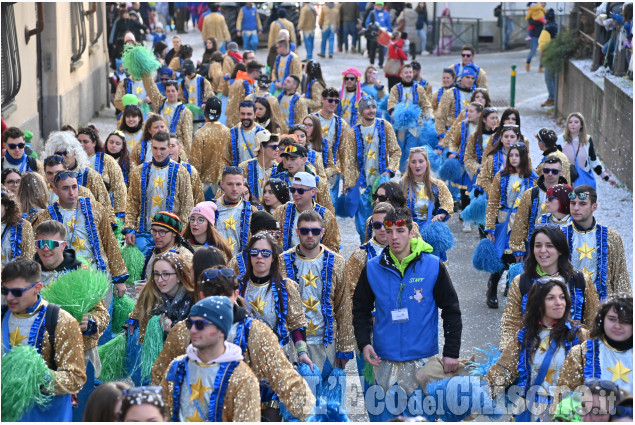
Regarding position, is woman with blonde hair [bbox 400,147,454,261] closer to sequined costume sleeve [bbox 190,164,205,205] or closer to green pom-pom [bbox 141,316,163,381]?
sequined costume sleeve [bbox 190,164,205,205]

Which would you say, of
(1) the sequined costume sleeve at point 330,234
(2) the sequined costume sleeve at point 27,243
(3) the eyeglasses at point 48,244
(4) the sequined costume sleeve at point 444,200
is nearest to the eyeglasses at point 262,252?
(3) the eyeglasses at point 48,244

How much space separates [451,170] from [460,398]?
722 centimetres

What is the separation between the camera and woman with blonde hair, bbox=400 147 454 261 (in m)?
10.2

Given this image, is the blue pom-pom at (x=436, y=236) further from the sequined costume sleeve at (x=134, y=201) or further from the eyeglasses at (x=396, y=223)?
the eyeglasses at (x=396, y=223)

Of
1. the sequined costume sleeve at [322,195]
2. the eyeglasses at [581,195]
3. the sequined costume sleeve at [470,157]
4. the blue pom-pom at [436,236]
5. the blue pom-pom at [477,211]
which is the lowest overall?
the blue pom-pom at [477,211]

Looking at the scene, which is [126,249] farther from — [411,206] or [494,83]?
[494,83]

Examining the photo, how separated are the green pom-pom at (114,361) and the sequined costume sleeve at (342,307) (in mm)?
1401

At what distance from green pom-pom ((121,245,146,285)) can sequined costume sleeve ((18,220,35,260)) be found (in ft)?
3.76

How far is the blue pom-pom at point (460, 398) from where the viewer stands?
657 cm

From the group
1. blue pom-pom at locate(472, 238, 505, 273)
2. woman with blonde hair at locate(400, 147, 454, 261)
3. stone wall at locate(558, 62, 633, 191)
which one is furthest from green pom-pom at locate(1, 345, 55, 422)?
stone wall at locate(558, 62, 633, 191)

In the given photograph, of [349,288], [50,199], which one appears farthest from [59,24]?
[349,288]

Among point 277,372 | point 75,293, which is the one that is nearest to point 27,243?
point 75,293

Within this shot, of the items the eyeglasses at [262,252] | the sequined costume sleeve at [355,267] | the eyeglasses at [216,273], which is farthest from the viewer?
the sequined costume sleeve at [355,267]

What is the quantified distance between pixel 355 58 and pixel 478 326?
2395cm
